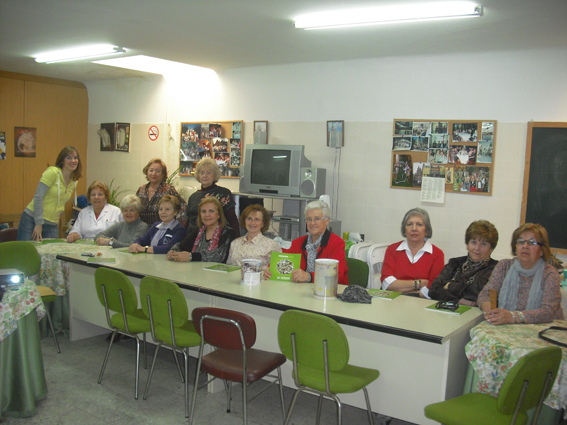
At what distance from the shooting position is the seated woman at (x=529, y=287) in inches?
107

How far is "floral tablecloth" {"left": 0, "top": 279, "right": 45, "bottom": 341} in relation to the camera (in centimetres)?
284

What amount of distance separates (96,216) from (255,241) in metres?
2.08

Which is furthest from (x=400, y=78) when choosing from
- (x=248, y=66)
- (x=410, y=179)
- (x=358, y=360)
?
(x=358, y=360)

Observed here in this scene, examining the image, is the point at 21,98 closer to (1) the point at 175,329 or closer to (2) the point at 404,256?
(1) the point at 175,329

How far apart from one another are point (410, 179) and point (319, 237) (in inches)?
75.7

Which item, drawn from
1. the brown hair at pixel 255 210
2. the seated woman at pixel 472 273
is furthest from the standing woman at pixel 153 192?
the seated woman at pixel 472 273

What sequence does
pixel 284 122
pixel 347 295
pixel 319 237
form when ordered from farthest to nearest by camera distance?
pixel 284 122 → pixel 319 237 → pixel 347 295

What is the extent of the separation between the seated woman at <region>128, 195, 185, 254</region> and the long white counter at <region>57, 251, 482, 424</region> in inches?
43.0

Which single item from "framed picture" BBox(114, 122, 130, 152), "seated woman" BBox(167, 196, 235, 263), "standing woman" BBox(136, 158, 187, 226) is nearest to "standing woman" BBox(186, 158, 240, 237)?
"standing woman" BBox(136, 158, 187, 226)

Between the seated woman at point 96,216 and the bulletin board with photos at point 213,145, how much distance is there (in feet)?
5.92

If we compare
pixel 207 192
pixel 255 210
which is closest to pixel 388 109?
pixel 207 192

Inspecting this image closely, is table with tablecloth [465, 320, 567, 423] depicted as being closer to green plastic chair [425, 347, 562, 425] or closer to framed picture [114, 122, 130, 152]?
green plastic chair [425, 347, 562, 425]

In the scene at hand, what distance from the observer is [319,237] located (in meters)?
3.73

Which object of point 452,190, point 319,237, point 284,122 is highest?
point 284,122
